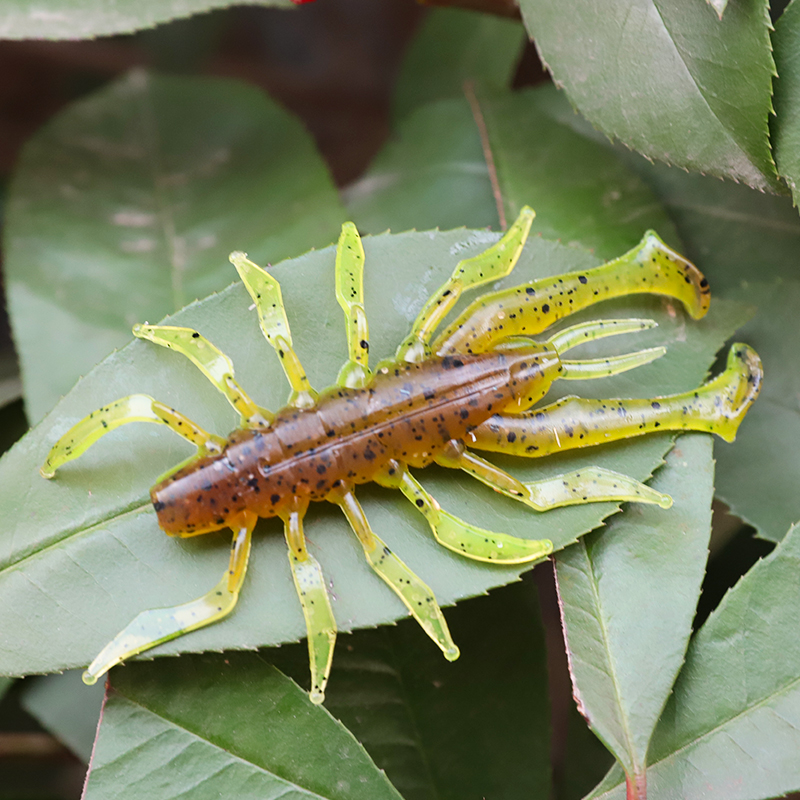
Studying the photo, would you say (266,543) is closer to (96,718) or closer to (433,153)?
(96,718)

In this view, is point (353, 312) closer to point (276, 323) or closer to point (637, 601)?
point (276, 323)

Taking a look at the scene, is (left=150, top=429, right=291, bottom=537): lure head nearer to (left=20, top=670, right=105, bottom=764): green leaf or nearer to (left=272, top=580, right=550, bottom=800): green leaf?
(left=272, top=580, right=550, bottom=800): green leaf

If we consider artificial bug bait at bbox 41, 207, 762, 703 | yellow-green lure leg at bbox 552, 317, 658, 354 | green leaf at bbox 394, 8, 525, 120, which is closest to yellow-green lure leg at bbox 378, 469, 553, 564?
artificial bug bait at bbox 41, 207, 762, 703

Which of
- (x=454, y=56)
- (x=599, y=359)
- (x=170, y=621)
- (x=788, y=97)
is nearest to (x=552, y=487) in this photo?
(x=599, y=359)

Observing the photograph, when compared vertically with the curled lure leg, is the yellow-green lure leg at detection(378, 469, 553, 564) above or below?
below

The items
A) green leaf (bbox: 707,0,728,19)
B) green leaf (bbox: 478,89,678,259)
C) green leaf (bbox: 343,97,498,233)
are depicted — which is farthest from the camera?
green leaf (bbox: 343,97,498,233)

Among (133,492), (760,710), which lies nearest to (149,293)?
(133,492)

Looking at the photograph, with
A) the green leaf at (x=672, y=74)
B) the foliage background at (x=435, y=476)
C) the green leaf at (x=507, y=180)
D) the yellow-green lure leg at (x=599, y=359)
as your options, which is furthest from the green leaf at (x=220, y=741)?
the green leaf at (x=672, y=74)
